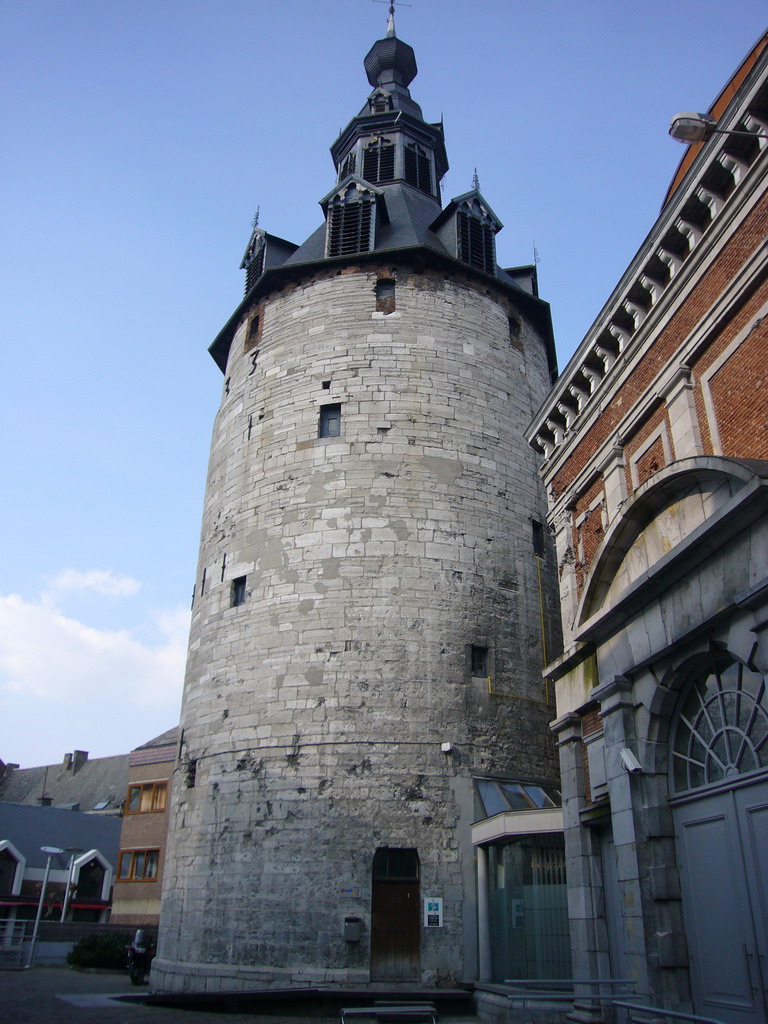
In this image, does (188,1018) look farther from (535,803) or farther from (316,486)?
(316,486)

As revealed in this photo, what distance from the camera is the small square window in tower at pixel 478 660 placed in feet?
53.1

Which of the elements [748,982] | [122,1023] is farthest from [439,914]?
[748,982]

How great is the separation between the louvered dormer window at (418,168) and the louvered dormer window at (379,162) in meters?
0.61

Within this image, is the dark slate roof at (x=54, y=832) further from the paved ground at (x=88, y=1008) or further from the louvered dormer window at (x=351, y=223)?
the louvered dormer window at (x=351, y=223)

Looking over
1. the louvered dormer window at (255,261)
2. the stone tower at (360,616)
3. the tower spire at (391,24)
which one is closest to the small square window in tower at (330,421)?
the stone tower at (360,616)

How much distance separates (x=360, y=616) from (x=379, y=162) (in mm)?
18208

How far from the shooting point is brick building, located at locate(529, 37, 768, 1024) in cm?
785

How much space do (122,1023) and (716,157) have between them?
13.3 metres

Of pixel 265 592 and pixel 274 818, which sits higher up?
pixel 265 592

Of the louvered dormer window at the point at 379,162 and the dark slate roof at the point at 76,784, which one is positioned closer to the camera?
the louvered dormer window at the point at 379,162

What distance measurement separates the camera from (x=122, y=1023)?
11.3m

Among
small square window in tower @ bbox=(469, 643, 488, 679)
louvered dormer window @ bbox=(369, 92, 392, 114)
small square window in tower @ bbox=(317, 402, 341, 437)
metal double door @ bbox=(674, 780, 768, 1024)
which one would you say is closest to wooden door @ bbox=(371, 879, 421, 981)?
small square window in tower @ bbox=(469, 643, 488, 679)

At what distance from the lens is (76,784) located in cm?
5872

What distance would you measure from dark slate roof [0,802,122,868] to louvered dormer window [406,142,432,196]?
31457mm
